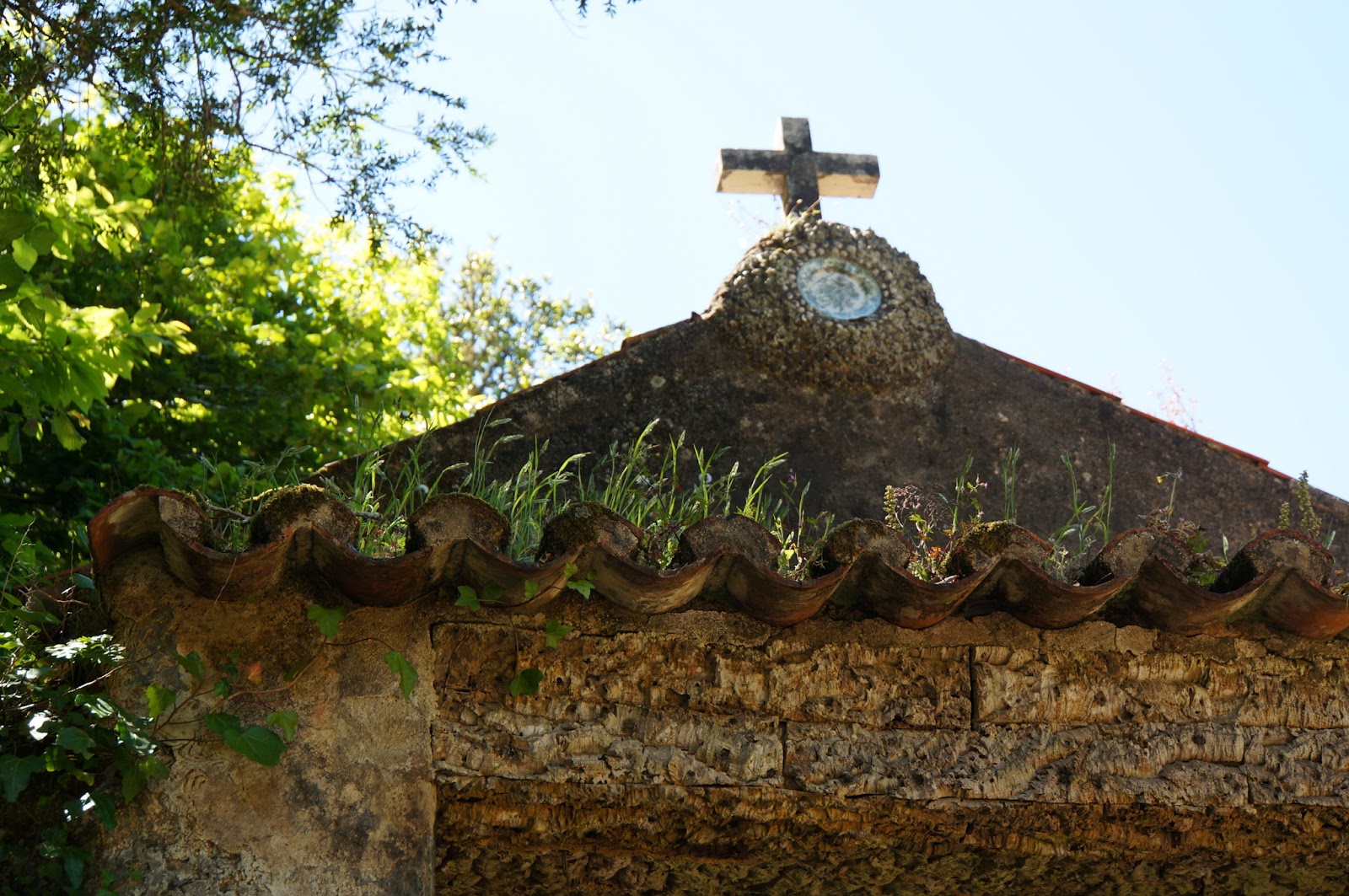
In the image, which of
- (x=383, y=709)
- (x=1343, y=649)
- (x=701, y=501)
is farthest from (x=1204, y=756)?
(x=383, y=709)

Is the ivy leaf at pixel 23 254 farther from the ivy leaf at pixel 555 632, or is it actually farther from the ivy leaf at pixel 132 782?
the ivy leaf at pixel 555 632

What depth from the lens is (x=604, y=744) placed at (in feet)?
12.5

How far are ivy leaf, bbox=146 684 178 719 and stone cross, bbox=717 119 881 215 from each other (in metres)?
4.08

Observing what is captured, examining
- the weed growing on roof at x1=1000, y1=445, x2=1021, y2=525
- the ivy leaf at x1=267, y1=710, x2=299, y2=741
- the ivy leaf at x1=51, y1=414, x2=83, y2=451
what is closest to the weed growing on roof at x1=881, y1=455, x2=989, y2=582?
the weed growing on roof at x1=1000, y1=445, x2=1021, y2=525

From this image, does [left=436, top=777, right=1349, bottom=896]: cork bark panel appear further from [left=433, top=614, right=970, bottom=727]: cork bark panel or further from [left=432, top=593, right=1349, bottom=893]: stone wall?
[left=433, top=614, right=970, bottom=727]: cork bark panel

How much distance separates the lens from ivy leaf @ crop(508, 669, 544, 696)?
3.78 m

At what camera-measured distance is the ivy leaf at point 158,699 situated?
3518 mm

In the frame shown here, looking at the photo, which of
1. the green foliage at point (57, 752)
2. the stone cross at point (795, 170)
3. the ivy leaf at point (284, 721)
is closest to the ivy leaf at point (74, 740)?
the green foliage at point (57, 752)

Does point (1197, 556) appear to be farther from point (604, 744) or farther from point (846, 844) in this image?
point (604, 744)

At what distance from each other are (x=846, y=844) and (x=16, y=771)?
2107 mm

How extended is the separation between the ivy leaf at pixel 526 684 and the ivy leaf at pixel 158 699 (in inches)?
32.9

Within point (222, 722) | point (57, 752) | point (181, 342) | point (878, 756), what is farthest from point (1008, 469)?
point (181, 342)

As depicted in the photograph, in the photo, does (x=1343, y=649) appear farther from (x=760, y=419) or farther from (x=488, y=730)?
(x=488, y=730)

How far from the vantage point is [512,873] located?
3.99 m
